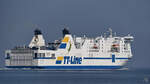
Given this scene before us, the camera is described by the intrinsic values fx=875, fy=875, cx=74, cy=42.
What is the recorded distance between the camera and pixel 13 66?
179 meters

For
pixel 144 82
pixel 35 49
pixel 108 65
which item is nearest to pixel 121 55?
pixel 108 65

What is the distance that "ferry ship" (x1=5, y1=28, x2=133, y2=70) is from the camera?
570 ft

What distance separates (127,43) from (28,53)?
20.1 metres

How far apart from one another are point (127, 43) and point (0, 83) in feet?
162

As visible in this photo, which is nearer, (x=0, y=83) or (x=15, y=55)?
(x=0, y=83)

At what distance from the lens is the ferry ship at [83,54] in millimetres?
173625

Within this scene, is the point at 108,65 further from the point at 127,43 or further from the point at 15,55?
the point at 15,55

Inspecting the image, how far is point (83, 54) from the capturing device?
570ft

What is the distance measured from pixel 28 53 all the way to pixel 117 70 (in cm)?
1872

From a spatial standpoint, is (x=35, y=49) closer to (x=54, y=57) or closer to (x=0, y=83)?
(x=54, y=57)

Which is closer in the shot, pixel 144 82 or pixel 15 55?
pixel 144 82

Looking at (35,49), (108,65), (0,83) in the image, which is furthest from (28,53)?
(0,83)

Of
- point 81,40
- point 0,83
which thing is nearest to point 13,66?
point 81,40

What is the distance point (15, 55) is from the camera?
178m
